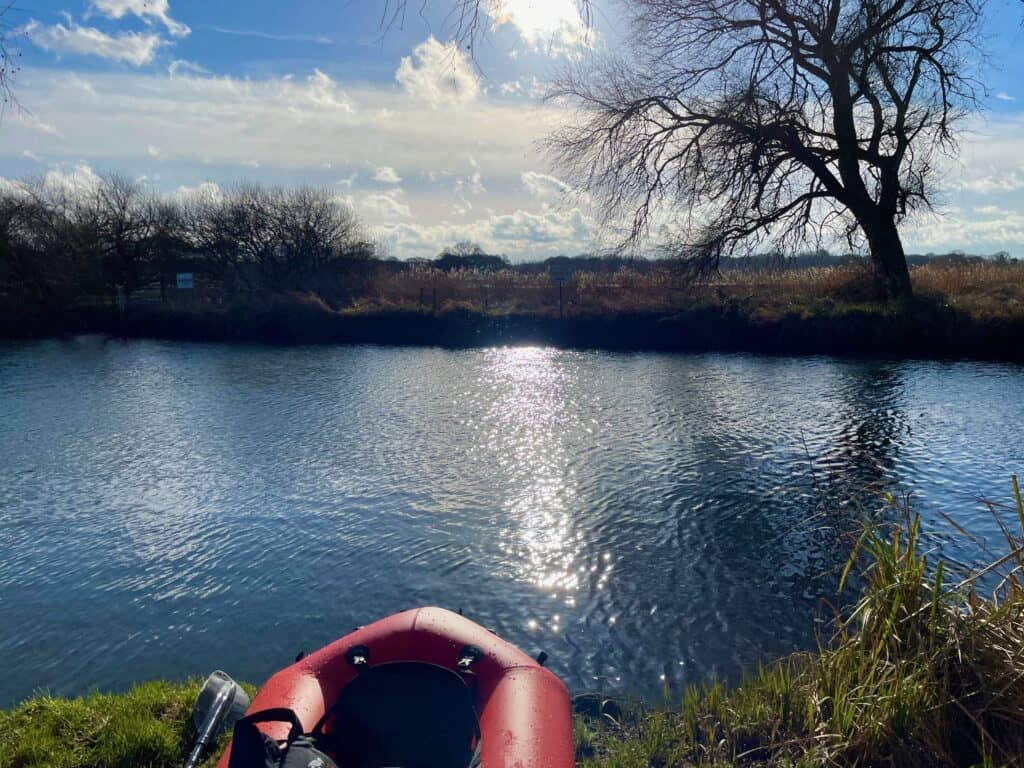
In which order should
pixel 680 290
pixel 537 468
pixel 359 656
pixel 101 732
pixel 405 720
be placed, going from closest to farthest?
pixel 405 720 → pixel 359 656 → pixel 101 732 → pixel 537 468 → pixel 680 290

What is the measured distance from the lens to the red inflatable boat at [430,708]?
2.73 m

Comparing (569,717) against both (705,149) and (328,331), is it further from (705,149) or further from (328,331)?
(328,331)

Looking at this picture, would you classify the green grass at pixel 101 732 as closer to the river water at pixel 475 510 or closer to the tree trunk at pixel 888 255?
the river water at pixel 475 510

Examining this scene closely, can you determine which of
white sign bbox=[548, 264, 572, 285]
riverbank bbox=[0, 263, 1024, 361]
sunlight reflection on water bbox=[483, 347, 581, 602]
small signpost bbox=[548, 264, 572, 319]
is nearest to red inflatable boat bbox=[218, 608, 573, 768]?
sunlight reflection on water bbox=[483, 347, 581, 602]

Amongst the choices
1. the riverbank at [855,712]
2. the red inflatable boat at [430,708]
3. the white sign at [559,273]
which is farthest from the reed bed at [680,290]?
the red inflatable boat at [430,708]

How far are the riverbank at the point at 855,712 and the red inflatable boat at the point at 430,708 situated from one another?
0.45 metres

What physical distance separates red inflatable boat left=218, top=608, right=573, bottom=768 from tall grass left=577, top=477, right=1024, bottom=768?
47 cm

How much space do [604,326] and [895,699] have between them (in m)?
18.1

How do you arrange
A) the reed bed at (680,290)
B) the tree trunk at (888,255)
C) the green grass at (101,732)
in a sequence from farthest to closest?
the reed bed at (680,290) < the tree trunk at (888,255) < the green grass at (101,732)

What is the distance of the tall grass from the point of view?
2578 millimetres

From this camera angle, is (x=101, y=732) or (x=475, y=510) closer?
(x=101, y=732)

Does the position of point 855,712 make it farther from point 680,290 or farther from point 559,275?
point 559,275

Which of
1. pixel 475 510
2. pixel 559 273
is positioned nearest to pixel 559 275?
pixel 559 273

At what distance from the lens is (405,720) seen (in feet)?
9.62
